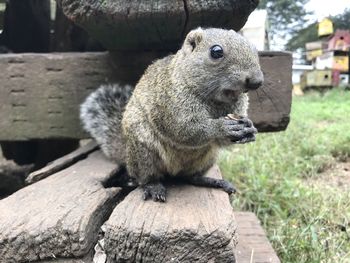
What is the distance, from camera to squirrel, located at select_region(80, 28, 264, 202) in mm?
1816

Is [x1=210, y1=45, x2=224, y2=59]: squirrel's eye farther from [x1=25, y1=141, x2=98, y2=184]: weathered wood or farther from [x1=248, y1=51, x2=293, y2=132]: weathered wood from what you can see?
[x1=25, y1=141, x2=98, y2=184]: weathered wood

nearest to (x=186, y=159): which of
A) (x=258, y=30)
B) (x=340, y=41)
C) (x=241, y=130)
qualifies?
(x=241, y=130)

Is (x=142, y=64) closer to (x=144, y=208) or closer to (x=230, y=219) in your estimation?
(x=144, y=208)

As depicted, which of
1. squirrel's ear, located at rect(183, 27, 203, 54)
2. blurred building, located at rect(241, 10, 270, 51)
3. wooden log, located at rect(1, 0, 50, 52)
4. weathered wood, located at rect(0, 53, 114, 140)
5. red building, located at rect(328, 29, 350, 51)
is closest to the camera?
squirrel's ear, located at rect(183, 27, 203, 54)

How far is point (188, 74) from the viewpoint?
1.94 meters

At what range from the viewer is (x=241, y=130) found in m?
1.77

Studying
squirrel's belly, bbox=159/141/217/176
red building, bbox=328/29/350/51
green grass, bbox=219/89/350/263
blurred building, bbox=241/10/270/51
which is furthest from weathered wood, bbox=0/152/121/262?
red building, bbox=328/29/350/51

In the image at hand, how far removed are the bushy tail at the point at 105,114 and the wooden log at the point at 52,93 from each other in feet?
0.38

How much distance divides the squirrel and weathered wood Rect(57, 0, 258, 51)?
0.09 m

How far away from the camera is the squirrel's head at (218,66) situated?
5.91 ft

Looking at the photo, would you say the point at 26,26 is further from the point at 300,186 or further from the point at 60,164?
the point at 300,186

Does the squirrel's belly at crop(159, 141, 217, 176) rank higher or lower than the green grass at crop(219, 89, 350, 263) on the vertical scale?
higher

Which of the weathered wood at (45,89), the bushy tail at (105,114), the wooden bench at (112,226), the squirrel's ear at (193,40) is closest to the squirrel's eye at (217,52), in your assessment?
the squirrel's ear at (193,40)

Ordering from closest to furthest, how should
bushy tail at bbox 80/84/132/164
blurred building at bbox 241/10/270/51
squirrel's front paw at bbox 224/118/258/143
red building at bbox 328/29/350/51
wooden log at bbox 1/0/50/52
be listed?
squirrel's front paw at bbox 224/118/258/143, bushy tail at bbox 80/84/132/164, wooden log at bbox 1/0/50/52, blurred building at bbox 241/10/270/51, red building at bbox 328/29/350/51
